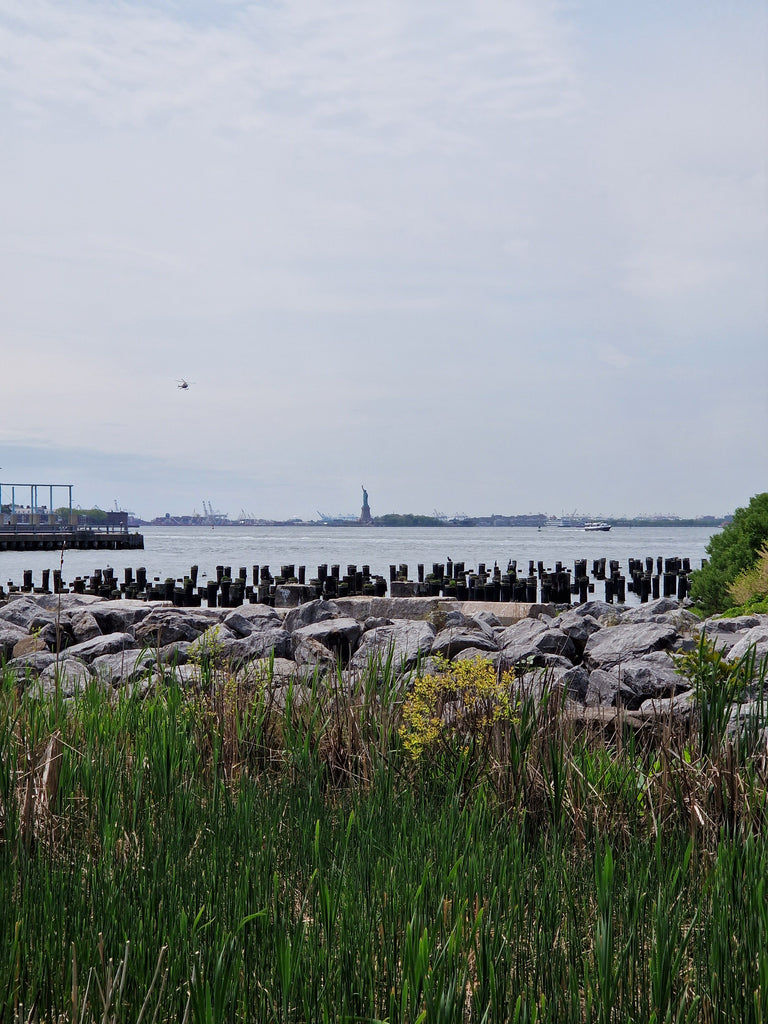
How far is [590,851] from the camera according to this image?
3.75 metres

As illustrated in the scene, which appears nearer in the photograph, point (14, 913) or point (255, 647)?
point (14, 913)

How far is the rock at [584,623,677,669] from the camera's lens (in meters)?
7.93

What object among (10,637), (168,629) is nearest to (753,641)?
(168,629)

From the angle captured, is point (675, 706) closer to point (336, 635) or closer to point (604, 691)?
point (604, 691)

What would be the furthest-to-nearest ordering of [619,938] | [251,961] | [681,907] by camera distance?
[681,907] → [619,938] → [251,961]

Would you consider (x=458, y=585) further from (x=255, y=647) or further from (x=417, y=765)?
(x=417, y=765)

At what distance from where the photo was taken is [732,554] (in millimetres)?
13367

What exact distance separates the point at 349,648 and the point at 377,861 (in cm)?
578

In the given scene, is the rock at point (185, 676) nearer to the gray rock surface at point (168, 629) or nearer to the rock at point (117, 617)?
the gray rock surface at point (168, 629)

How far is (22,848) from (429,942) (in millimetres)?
1566

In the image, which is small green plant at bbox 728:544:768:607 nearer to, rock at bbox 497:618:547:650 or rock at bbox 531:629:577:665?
rock at bbox 497:618:547:650

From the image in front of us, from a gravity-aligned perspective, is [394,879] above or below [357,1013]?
above

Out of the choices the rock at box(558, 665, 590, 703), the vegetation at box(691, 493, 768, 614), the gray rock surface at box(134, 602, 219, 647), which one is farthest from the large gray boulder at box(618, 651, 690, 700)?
the vegetation at box(691, 493, 768, 614)

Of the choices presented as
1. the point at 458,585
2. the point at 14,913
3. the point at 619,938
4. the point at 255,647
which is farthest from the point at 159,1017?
the point at 458,585
